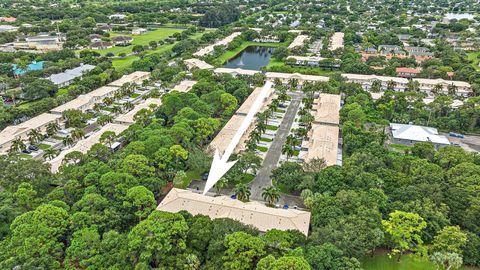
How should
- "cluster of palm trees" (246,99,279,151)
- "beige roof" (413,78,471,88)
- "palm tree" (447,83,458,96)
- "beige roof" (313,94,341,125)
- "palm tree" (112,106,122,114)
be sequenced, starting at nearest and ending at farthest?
"cluster of palm trees" (246,99,279,151) < "beige roof" (313,94,341,125) < "palm tree" (112,106,122,114) < "palm tree" (447,83,458,96) < "beige roof" (413,78,471,88)

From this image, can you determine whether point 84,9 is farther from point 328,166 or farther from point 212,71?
point 328,166

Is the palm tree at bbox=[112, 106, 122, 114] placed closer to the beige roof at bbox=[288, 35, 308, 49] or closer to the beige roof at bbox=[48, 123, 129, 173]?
the beige roof at bbox=[48, 123, 129, 173]

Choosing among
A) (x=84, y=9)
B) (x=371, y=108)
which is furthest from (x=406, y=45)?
(x=84, y=9)

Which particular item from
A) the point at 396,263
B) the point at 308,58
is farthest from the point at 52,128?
the point at 308,58

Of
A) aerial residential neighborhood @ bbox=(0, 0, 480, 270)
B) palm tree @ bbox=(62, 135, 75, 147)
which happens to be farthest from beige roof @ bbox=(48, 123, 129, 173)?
palm tree @ bbox=(62, 135, 75, 147)

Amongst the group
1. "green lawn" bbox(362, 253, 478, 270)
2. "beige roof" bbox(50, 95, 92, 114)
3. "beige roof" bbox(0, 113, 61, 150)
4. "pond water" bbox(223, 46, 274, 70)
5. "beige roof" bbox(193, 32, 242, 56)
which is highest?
"beige roof" bbox(193, 32, 242, 56)

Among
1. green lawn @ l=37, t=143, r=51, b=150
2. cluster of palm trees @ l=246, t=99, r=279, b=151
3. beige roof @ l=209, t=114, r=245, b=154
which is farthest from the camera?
green lawn @ l=37, t=143, r=51, b=150

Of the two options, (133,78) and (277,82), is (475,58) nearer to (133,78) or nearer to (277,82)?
(277,82)
